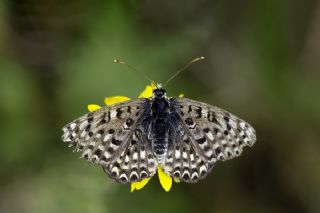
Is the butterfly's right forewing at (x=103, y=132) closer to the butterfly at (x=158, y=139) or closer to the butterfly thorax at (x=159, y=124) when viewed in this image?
the butterfly at (x=158, y=139)

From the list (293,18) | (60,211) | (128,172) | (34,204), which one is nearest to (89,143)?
(128,172)

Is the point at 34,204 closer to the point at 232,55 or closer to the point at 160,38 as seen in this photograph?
the point at 160,38

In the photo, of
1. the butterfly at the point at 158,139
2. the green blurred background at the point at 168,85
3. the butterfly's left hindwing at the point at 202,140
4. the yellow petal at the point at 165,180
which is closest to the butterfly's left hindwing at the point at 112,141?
the butterfly at the point at 158,139

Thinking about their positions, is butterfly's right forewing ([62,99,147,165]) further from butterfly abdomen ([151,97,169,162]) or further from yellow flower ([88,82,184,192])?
yellow flower ([88,82,184,192])

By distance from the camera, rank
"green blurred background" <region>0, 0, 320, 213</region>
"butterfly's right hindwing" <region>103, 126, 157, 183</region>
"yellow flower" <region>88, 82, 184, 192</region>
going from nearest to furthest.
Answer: "butterfly's right hindwing" <region>103, 126, 157, 183</region>, "yellow flower" <region>88, 82, 184, 192</region>, "green blurred background" <region>0, 0, 320, 213</region>

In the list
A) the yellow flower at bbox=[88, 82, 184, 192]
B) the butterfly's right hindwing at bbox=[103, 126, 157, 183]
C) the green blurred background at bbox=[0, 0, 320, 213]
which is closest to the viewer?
the butterfly's right hindwing at bbox=[103, 126, 157, 183]

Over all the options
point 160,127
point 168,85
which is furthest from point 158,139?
point 168,85

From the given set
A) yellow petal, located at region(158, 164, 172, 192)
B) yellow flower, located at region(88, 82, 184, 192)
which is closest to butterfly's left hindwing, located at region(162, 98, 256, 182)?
yellow flower, located at region(88, 82, 184, 192)
